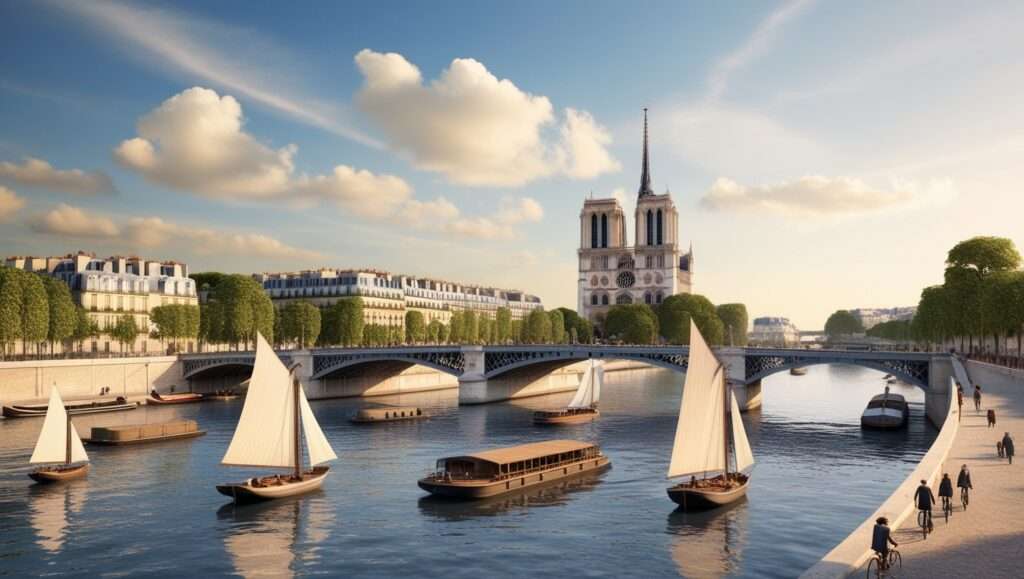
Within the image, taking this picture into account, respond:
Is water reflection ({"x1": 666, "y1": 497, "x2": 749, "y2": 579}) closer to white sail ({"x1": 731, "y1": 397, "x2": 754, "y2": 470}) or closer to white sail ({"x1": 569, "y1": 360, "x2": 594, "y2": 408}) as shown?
white sail ({"x1": 731, "y1": 397, "x2": 754, "y2": 470})

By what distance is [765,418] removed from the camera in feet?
243

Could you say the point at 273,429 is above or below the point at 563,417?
above

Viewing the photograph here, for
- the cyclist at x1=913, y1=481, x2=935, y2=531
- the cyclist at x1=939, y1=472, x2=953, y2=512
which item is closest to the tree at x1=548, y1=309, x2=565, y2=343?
the cyclist at x1=939, y1=472, x2=953, y2=512

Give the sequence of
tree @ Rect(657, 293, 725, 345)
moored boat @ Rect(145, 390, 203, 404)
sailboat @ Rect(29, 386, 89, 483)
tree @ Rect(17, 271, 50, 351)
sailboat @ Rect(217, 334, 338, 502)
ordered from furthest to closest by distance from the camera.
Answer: tree @ Rect(657, 293, 725, 345), moored boat @ Rect(145, 390, 203, 404), tree @ Rect(17, 271, 50, 351), sailboat @ Rect(29, 386, 89, 483), sailboat @ Rect(217, 334, 338, 502)

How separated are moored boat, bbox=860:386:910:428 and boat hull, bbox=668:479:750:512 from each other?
102 feet

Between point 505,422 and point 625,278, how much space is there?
426ft

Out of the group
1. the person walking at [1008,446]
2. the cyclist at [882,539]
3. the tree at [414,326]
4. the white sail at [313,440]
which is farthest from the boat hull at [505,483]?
the tree at [414,326]

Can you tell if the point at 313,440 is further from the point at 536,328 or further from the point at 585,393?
the point at 536,328

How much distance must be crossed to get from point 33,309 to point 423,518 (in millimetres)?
62954

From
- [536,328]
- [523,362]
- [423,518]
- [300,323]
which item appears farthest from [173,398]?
[536,328]

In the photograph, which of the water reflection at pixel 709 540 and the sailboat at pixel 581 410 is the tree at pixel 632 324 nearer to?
the sailboat at pixel 581 410

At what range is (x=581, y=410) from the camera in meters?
73.6

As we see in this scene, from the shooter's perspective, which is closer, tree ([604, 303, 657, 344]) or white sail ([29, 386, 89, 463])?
white sail ([29, 386, 89, 463])

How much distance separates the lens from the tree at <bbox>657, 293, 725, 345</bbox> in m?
155
